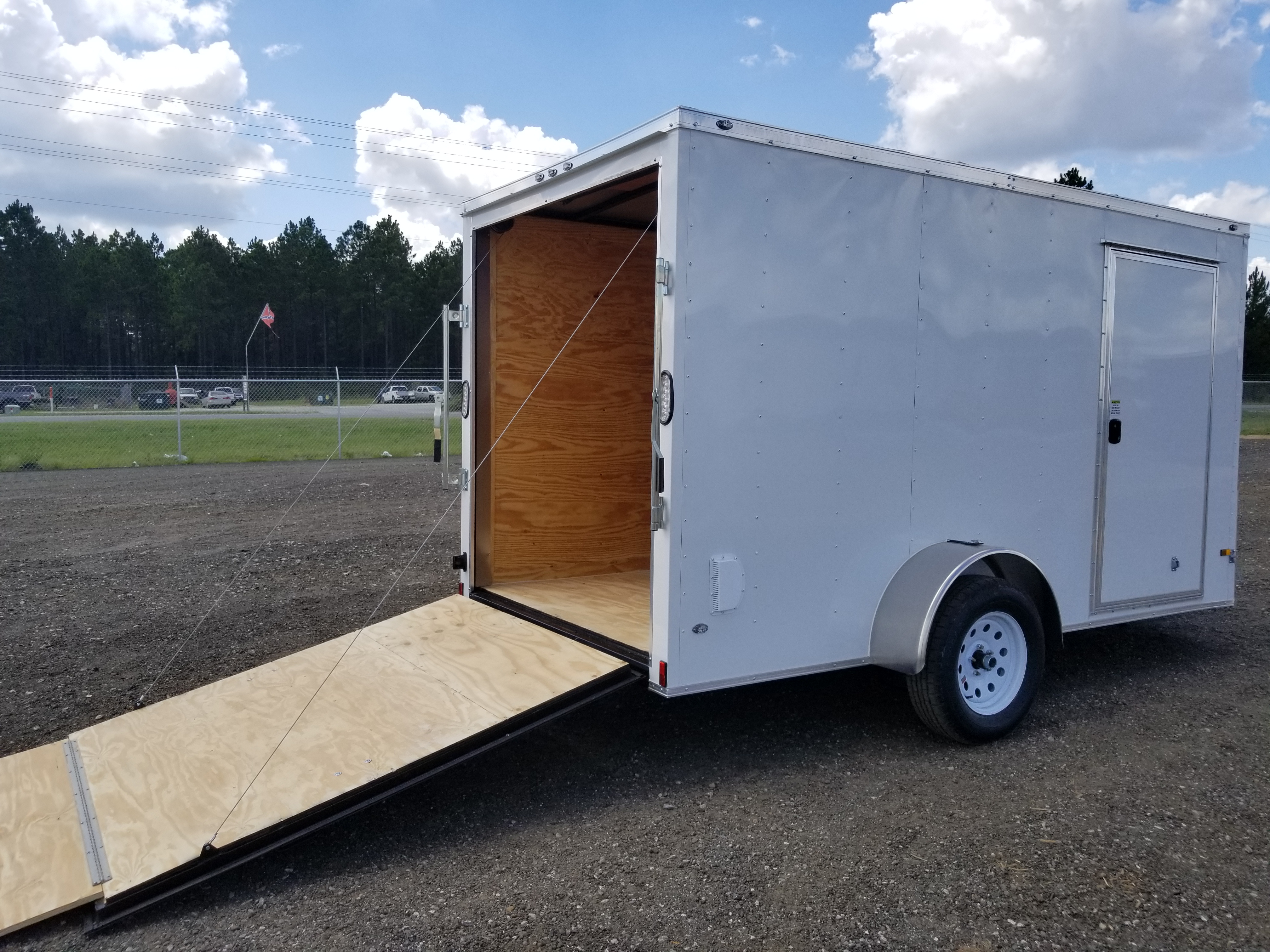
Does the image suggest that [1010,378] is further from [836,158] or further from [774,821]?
[774,821]

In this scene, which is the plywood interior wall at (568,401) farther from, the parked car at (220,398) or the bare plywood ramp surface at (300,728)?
the parked car at (220,398)

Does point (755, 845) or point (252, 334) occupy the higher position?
point (252, 334)

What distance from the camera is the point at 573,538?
583 cm

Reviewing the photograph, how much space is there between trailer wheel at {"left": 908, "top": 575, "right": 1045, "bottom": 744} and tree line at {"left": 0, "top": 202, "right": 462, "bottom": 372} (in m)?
45.5

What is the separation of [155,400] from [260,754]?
24521 mm

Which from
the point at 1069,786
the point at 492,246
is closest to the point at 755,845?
the point at 1069,786

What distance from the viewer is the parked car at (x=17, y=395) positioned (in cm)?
2862

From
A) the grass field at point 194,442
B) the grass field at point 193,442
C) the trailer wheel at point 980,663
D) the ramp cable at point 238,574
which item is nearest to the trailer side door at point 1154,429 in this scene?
the trailer wheel at point 980,663

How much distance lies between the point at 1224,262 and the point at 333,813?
216 inches

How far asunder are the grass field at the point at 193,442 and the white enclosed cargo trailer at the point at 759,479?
37.3ft

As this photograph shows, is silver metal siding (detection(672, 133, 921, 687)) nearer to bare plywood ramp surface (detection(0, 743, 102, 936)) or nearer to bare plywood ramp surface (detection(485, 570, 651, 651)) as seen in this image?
bare plywood ramp surface (detection(485, 570, 651, 651))

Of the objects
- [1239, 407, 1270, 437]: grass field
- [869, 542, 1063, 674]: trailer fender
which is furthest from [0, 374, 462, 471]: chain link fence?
[1239, 407, 1270, 437]: grass field

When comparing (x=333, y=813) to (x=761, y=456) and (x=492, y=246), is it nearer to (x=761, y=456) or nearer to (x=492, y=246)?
(x=761, y=456)

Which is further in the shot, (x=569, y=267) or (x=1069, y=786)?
(x=569, y=267)
